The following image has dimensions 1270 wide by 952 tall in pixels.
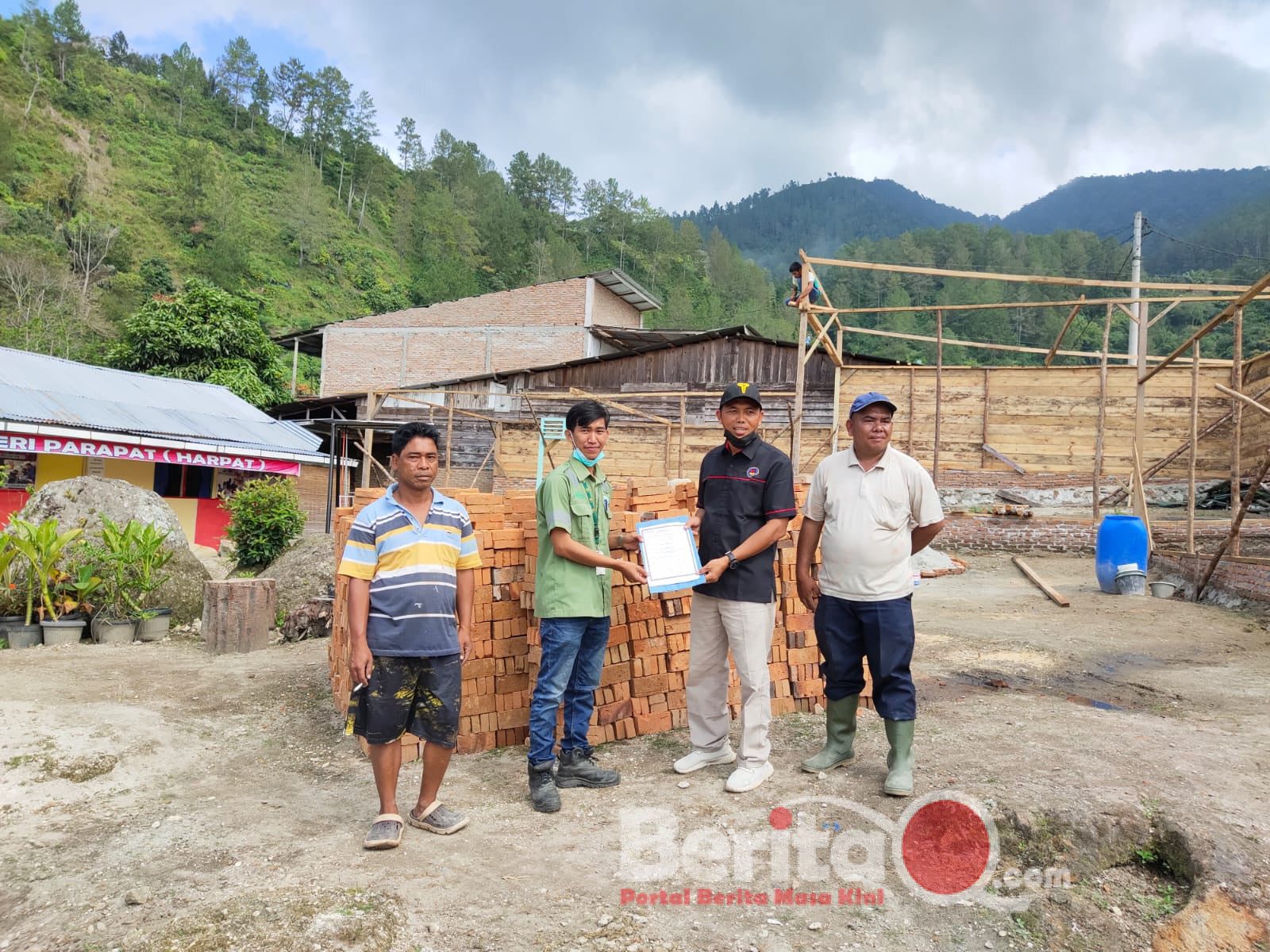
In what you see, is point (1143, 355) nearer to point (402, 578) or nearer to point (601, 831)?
point (601, 831)

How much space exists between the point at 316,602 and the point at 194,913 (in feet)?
20.0

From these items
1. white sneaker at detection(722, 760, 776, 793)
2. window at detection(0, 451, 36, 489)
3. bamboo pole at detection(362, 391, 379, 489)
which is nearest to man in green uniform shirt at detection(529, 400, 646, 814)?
white sneaker at detection(722, 760, 776, 793)

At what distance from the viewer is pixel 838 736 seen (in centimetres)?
389

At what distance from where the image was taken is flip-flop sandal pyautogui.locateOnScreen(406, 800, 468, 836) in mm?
3299

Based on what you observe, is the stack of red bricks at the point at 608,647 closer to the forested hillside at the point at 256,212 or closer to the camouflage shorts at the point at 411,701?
the camouflage shorts at the point at 411,701

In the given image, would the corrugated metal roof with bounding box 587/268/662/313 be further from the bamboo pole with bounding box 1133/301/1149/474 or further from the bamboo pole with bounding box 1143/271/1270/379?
the bamboo pole with bounding box 1143/271/1270/379

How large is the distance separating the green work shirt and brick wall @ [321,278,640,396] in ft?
84.0

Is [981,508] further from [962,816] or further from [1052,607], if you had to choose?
[962,816]

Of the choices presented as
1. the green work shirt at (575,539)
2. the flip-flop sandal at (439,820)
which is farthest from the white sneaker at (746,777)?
the flip-flop sandal at (439,820)

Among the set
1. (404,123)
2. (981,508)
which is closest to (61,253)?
(981,508)

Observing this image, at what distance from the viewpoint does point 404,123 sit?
77750 mm

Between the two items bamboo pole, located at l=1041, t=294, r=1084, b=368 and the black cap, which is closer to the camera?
the black cap

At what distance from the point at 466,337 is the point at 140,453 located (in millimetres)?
16700

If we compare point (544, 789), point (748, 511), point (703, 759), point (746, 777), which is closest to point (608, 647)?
point (703, 759)
